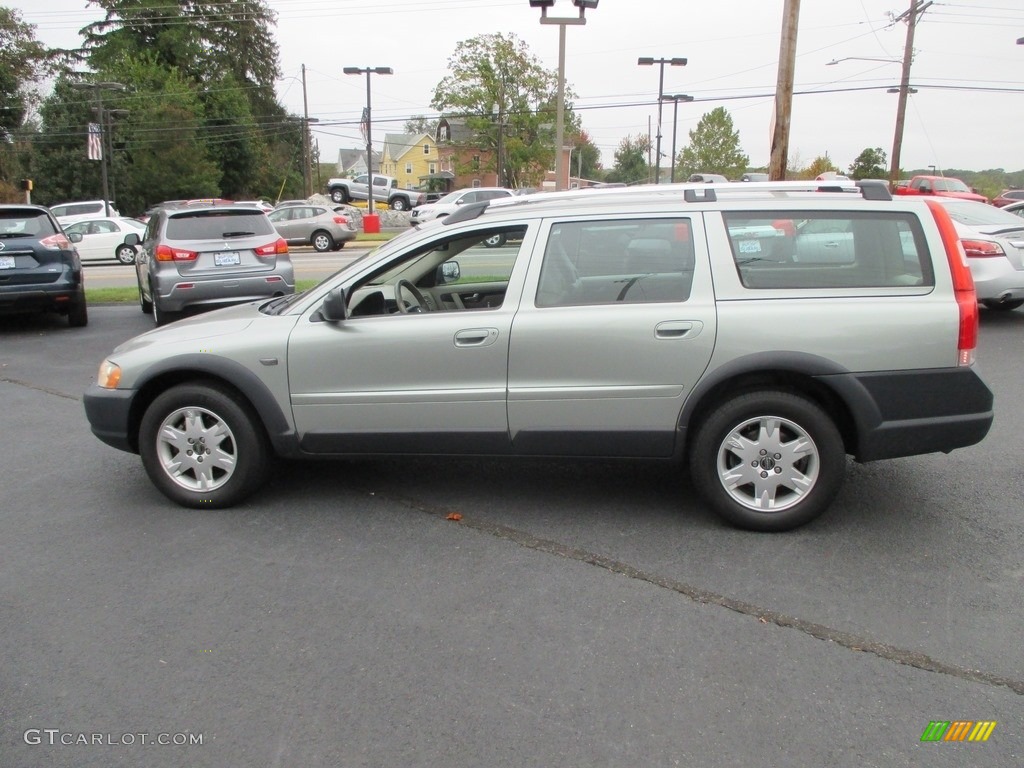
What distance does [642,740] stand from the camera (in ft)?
9.20

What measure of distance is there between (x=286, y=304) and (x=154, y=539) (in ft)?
4.87

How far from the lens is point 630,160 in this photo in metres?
100

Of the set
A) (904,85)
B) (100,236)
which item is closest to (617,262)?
(100,236)

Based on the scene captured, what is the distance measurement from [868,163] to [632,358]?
4915 centimetres

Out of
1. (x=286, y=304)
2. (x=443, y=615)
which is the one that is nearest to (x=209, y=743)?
(x=443, y=615)

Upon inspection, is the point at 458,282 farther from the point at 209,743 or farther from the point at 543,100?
the point at 543,100

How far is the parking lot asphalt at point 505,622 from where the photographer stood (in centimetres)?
284

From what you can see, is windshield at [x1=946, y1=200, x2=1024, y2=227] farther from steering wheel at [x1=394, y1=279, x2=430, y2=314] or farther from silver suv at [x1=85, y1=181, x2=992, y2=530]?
Result: steering wheel at [x1=394, y1=279, x2=430, y2=314]

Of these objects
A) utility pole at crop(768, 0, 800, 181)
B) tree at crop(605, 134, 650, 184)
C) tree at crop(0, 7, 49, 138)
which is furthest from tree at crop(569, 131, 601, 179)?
utility pole at crop(768, 0, 800, 181)

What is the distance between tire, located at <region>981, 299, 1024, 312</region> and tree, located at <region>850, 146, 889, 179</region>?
37.7m

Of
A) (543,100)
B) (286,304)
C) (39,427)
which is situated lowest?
(39,427)

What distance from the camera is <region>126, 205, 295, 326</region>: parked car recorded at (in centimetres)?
1060

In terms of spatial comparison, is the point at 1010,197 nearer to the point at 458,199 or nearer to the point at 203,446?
the point at 458,199

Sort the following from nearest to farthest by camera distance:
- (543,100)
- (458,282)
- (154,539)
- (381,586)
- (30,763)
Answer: (30,763), (381,586), (154,539), (458,282), (543,100)
